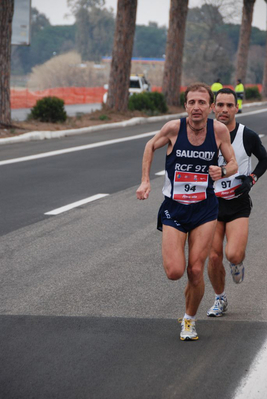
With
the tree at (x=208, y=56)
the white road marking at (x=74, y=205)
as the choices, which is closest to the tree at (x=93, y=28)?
the tree at (x=208, y=56)

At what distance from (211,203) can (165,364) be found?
53.2 inches

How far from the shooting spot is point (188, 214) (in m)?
5.71

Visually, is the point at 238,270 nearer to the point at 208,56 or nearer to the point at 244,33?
the point at 244,33

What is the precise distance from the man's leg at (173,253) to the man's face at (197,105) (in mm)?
852

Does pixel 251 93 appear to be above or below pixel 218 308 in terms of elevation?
below

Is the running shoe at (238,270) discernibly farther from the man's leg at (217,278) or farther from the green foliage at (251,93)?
the green foliage at (251,93)

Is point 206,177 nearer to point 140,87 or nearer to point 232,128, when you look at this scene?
point 232,128

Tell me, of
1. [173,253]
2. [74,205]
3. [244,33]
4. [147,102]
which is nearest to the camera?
[173,253]

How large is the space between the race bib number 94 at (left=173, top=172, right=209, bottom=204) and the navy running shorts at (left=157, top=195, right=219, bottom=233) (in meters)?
0.04

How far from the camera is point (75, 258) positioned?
8297mm

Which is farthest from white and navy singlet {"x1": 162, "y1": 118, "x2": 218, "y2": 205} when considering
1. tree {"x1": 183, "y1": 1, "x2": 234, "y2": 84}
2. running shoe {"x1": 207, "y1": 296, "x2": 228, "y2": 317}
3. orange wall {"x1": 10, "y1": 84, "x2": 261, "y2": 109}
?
tree {"x1": 183, "y1": 1, "x2": 234, "y2": 84}

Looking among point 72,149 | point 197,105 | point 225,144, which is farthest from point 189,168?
point 72,149

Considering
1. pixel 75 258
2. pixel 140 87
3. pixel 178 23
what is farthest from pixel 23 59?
pixel 75 258

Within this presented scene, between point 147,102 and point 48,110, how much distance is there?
8.57 metres
